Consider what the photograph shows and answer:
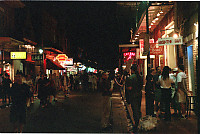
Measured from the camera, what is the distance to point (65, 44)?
170ft

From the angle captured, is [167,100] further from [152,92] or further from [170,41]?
[170,41]

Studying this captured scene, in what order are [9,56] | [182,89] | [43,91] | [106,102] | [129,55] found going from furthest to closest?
[129,55] → [9,56] → [43,91] → [182,89] → [106,102]

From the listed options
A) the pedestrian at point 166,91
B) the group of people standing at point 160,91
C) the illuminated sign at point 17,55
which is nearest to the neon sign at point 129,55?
the illuminated sign at point 17,55

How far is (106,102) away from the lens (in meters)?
8.33

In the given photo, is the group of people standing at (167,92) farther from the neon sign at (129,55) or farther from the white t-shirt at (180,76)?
the neon sign at (129,55)

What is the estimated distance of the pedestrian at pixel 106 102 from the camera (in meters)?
8.09

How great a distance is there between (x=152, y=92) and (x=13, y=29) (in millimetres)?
20159

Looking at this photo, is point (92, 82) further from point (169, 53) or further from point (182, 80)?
point (182, 80)

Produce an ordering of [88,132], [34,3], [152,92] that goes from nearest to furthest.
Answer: [88,132]
[152,92]
[34,3]

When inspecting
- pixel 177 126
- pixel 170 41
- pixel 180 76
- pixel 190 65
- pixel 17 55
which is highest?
pixel 17 55

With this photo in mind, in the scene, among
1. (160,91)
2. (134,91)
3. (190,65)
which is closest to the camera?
(134,91)

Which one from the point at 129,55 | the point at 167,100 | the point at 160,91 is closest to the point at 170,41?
the point at 160,91

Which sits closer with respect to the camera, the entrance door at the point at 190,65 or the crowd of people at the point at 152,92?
the crowd of people at the point at 152,92

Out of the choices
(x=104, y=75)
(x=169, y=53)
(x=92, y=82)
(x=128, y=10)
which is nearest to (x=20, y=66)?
(x=92, y=82)
